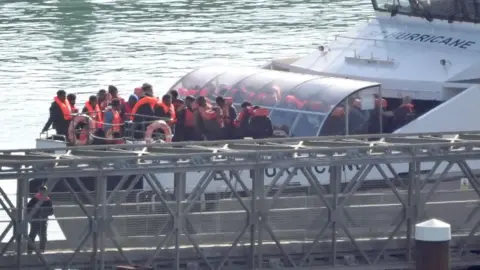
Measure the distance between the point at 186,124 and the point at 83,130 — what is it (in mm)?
1472

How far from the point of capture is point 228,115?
20016mm

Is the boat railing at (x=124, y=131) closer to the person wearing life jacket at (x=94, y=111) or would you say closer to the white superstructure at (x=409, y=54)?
the person wearing life jacket at (x=94, y=111)

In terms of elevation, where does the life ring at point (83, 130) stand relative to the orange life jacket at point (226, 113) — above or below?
below

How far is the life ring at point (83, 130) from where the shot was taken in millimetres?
19453

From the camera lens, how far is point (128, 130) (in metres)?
19.7

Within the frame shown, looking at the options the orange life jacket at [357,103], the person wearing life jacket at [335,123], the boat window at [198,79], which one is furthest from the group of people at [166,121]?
the boat window at [198,79]

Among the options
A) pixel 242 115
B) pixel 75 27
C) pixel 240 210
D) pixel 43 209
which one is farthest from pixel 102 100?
pixel 75 27

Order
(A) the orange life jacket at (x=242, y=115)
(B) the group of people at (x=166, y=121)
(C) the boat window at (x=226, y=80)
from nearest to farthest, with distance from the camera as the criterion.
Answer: (B) the group of people at (x=166, y=121), (A) the orange life jacket at (x=242, y=115), (C) the boat window at (x=226, y=80)

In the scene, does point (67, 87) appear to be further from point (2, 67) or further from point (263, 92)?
point (263, 92)

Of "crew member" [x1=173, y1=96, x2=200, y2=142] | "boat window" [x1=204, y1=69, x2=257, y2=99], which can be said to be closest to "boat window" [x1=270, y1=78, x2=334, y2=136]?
"boat window" [x1=204, y1=69, x2=257, y2=99]

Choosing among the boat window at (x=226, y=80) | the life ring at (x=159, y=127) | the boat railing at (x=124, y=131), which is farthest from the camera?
the boat window at (x=226, y=80)

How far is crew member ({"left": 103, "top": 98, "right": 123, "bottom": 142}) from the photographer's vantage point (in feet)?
64.6

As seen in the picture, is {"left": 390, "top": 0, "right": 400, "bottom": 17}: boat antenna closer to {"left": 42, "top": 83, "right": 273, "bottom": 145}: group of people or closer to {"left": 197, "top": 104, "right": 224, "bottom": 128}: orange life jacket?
{"left": 42, "top": 83, "right": 273, "bottom": 145}: group of people

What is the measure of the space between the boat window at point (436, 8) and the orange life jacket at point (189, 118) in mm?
5177
